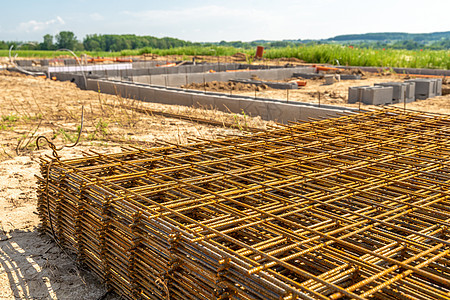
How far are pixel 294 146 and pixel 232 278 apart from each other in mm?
3187

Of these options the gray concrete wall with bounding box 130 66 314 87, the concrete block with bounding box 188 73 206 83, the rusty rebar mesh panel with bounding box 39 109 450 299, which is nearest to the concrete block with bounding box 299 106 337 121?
the rusty rebar mesh panel with bounding box 39 109 450 299

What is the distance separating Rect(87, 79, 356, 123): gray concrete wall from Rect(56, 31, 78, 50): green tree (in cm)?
6417

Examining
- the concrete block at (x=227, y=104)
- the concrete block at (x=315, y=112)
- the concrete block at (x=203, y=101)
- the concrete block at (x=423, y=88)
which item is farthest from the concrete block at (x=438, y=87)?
the concrete block at (x=203, y=101)

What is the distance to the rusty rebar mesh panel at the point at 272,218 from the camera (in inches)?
107

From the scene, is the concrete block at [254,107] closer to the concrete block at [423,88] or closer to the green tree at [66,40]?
the concrete block at [423,88]

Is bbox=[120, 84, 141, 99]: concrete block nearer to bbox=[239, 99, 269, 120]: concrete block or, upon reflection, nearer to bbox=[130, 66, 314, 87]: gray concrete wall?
bbox=[130, 66, 314, 87]: gray concrete wall

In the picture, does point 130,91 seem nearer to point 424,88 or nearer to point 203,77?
point 203,77

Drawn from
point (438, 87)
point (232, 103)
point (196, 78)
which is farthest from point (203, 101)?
point (438, 87)

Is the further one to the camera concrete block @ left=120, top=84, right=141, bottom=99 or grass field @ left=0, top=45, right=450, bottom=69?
grass field @ left=0, top=45, right=450, bottom=69

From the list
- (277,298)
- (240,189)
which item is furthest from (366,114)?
(277,298)

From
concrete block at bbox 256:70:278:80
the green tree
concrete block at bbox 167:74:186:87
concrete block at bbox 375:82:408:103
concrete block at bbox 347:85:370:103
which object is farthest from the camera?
the green tree

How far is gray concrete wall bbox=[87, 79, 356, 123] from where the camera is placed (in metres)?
10.1

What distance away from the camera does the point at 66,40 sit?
80.1 meters

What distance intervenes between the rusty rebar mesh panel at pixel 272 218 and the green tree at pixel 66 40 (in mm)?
73879
